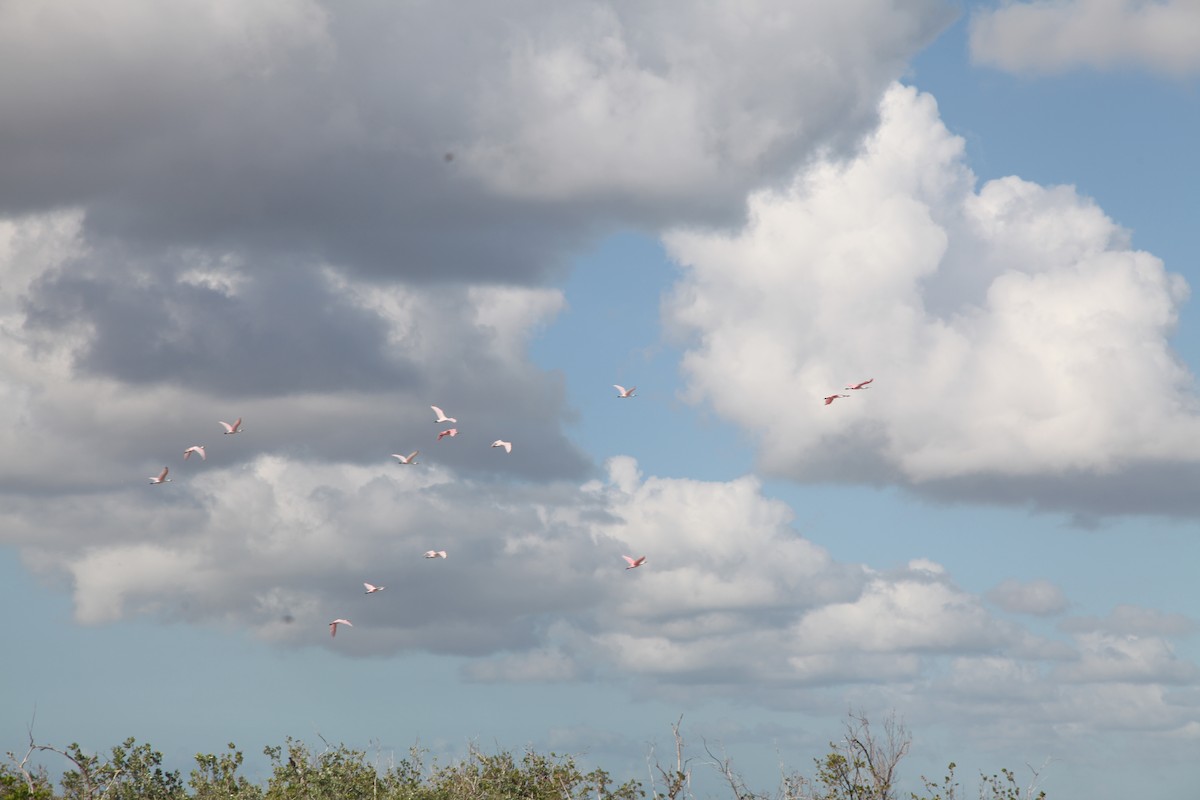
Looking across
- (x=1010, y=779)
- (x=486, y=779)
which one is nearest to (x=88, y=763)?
(x=486, y=779)

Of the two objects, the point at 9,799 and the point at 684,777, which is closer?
the point at 9,799

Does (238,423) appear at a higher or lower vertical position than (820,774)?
higher

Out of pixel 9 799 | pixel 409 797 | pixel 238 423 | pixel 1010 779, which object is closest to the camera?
pixel 9 799

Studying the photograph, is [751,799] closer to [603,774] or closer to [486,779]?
[603,774]

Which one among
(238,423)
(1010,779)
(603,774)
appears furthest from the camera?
(603,774)

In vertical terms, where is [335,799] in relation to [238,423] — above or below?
below

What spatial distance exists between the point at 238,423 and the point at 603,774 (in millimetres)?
30230

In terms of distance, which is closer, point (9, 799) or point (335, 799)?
point (9, 799)

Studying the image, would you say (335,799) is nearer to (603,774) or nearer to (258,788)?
(258,788)

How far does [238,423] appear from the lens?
64.1 metres

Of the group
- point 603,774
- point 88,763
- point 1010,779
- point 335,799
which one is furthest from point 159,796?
point 1010,779

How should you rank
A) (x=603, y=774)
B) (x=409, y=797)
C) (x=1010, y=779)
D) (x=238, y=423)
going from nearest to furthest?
(x=238, y=423), (x=1010, y=779), (x=409, y=797), (x=603, y=774)

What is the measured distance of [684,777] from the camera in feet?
223

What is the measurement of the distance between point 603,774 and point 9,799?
38.9 metres
